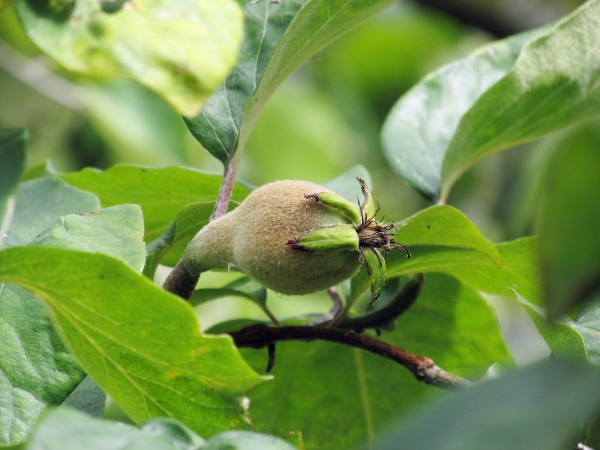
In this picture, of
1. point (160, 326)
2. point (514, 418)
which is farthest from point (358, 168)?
point (514, 418)

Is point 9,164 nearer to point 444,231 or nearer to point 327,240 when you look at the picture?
point 327,240

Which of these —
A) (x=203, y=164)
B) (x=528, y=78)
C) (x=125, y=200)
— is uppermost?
(x=528, y=78)

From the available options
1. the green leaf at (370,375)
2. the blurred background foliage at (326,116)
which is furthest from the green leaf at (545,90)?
the blurred background foliage at (326,116)

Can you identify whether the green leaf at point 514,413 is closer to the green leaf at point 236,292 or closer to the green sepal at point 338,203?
the green sepal at point 338,203

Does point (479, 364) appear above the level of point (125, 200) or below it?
below

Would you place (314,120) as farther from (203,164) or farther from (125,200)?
(125,200)

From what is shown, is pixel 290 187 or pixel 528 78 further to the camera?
pixel 528 78

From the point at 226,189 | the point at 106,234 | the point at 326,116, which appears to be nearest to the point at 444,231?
the point at 226,189
